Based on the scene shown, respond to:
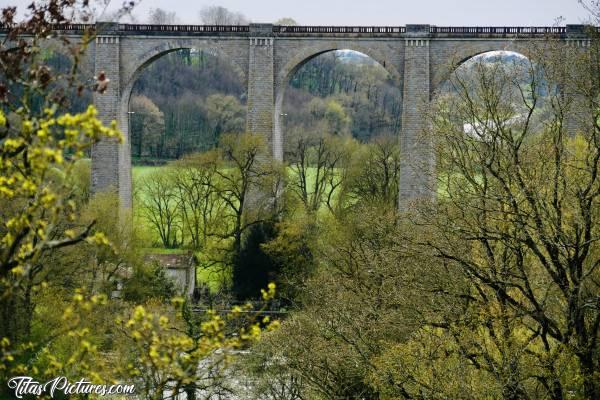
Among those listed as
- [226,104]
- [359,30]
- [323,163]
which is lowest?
[323,163]

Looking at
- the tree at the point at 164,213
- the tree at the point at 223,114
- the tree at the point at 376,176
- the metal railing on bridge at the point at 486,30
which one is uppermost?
the metal railing on bridge at the point at 486,30

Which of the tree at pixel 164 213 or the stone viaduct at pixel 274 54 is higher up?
the stone viaduct at pixel 274 54

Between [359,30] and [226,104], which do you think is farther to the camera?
[226,104]

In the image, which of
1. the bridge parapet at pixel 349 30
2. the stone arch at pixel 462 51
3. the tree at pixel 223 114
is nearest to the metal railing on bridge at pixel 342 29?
the bridge parapet at pixel 349 30

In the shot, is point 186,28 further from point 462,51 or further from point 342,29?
point 462,51

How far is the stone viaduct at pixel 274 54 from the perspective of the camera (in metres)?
33.2

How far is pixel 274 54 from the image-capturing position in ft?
114

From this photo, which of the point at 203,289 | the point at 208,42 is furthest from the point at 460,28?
the point at 203,289

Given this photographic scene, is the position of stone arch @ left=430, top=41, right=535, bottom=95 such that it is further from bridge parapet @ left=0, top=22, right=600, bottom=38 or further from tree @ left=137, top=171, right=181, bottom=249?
tree @ left=137, top=171, right=181, bottom=249

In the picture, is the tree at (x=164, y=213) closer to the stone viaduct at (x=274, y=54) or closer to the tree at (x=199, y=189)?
the tree at (x=199, y=189)

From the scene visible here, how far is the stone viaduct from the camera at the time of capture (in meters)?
33.2

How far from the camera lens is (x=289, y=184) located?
120ft

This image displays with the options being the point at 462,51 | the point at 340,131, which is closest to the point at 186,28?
the point at 462,51

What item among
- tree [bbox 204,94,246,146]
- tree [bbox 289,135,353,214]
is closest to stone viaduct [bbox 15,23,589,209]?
tree [bbox 289,135,353,214]
